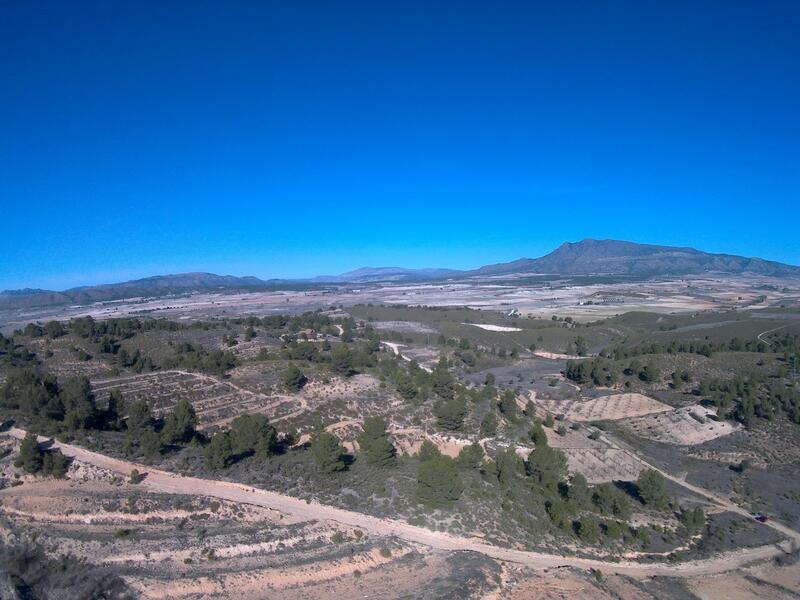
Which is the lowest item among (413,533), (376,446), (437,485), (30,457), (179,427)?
(413,533)

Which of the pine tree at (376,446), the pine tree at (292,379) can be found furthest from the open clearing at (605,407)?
the pine tree at (376,446)

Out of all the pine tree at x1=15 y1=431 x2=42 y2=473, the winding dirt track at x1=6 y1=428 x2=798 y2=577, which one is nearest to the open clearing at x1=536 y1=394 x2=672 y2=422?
the winding dirt track at x1=6 y1=428 x2=798 y2=577

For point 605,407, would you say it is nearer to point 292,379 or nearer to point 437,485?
point 292,379

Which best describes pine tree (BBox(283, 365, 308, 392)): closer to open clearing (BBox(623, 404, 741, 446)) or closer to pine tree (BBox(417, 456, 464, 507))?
pine tree (BBox(417, 456, 464, 507))

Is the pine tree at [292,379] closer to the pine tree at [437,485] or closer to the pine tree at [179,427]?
the pine tree at [179,427]

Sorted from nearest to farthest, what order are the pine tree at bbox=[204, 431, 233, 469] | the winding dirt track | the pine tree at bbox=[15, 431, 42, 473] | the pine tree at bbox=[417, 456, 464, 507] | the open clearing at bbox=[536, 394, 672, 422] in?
1. the winding dirt track
2. the pine tree at bbox=[417, 456, 464, 507]
3. the pine tree at bbox=[15, 431, 42, 473]
4. the pine tree at bbox=[204, 431, 233, 469]
5. the open clearing at bbox=[536, 394, 672, 422]

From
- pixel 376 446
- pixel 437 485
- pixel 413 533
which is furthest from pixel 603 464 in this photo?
pixel 413 533
